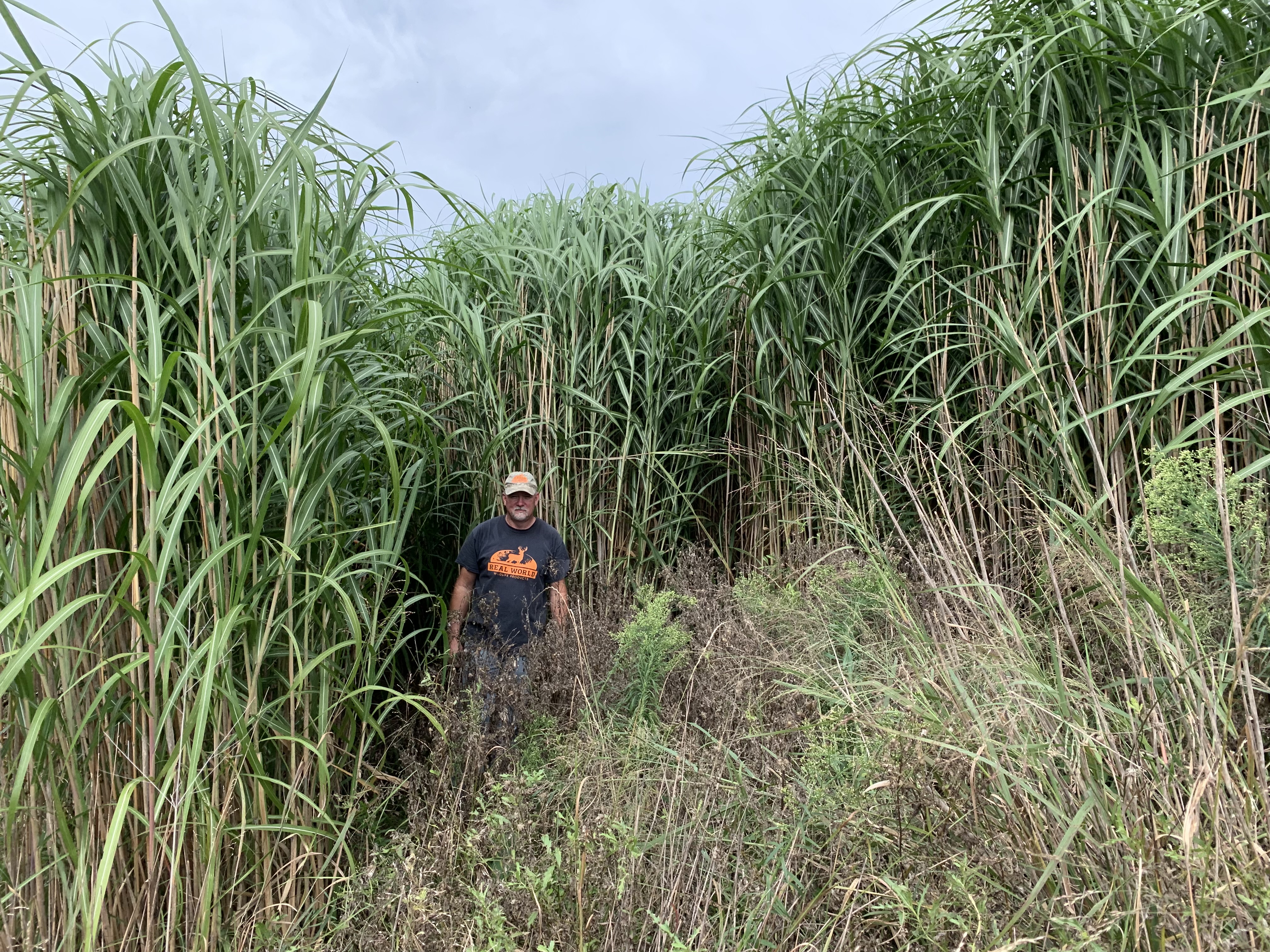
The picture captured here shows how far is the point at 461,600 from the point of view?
9.98 ft

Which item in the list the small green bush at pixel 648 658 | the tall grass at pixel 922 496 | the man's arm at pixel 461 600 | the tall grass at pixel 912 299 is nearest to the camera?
the tall grass at pixel 922 496

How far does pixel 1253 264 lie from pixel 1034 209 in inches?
22.3

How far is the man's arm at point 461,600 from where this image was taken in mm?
2920

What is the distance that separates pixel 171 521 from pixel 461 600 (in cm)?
157

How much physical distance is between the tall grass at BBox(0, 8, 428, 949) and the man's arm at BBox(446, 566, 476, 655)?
1003mm

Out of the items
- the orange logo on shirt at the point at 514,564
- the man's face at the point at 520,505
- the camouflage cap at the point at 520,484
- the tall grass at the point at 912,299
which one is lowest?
the orange logo on shirt at the point at 514,564

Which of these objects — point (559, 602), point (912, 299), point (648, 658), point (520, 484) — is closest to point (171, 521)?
point (648, 658)

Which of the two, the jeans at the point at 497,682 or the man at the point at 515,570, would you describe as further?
the man at the point at 515,570

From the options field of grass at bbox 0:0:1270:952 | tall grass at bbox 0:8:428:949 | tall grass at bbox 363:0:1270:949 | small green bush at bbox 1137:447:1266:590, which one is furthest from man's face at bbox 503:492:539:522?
small green bush at bbox 1137:447:1266:590

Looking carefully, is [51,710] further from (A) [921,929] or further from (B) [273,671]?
(A) [921,929]

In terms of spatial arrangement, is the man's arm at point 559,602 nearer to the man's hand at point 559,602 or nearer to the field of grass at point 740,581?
the man's hand at point 559,602

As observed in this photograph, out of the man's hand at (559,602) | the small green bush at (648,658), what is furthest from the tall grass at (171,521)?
the man's hand at (559,602)

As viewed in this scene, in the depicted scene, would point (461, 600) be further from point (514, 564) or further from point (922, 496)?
point (922, 496)

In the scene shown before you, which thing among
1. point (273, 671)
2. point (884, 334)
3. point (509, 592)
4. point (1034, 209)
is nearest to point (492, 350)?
point (509, 592)
